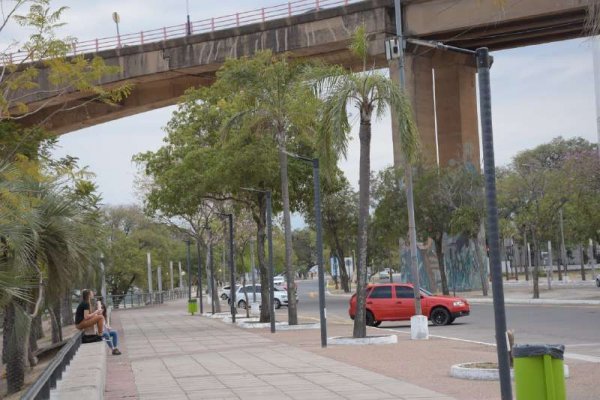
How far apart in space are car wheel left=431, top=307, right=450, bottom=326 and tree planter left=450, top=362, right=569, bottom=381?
58.3ft

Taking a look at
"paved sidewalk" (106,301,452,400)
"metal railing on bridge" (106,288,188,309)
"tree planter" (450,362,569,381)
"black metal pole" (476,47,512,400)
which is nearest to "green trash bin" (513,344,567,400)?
"black metal pole" (476,47,512,400)

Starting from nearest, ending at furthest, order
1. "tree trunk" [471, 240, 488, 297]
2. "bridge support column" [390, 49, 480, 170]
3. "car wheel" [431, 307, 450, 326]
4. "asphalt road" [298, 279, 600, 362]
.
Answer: "asphalt road" [298, 279, 600, 362]
"car wheel" [431, 307, 450, 326]
"bridge support column" [390, 49, 480, 170]
"tree trunk" [471, 240, 488, 297]

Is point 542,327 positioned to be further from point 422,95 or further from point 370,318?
point 422,95

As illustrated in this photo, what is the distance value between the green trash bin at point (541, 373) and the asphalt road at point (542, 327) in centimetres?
881

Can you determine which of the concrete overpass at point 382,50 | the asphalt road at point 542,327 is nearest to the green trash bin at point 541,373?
the asphalt road at point 542,327

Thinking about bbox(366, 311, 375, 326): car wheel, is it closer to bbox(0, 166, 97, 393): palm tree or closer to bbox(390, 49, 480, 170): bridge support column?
bbox(0, 166, 97, 393): palm tree

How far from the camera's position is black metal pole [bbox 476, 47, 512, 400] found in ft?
34.0

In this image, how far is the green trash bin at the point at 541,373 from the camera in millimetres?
10000

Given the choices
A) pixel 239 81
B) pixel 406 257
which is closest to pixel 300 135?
pixel 239 81

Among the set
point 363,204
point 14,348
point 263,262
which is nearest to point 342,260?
point 263,262

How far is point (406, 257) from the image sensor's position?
184 feet

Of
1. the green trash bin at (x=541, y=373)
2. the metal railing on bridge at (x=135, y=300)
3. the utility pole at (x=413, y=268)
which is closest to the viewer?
the green trash bin at (x=541, y=373)

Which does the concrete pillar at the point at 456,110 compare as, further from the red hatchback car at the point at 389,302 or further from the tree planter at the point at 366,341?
the tree planter at the point at 366,341

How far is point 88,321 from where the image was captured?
22969mm
